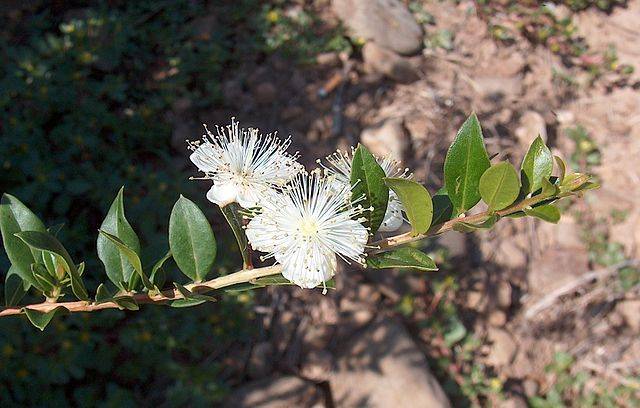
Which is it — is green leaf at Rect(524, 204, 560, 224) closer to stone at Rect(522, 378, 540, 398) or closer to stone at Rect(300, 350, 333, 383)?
stone at Rect(300, 350, 333, 383)

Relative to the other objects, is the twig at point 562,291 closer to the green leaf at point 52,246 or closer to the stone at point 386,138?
the stone at point 386,138

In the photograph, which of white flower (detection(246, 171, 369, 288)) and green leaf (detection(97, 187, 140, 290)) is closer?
white flower (detection(246, 171, 369, 288))

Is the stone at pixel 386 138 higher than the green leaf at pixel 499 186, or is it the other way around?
the green leaf at pixel 499 186

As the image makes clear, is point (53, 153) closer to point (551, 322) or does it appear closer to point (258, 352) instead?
point (258, 352)

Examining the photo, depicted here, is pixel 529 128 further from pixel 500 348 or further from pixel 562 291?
pixel 500 348

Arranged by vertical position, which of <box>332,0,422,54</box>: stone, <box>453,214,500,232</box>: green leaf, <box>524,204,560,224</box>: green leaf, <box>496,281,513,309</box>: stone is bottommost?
<box>496,281,513,309</box>: stone

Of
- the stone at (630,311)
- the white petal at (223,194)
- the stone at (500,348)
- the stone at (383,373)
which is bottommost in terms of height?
the stone at (630,311)

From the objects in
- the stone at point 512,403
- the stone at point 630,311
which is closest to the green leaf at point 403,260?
the stone at point 512,403

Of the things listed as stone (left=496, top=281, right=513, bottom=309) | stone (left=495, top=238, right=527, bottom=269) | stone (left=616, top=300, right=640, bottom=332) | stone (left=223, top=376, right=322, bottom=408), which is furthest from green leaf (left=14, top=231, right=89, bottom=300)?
stone (left=616, top=300, right=640, bottom=332)
